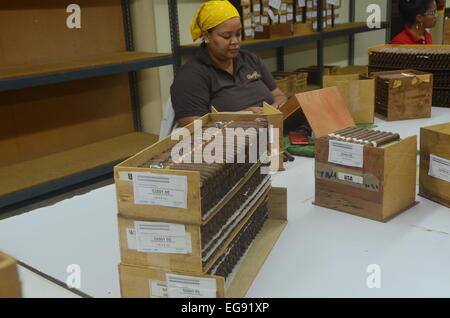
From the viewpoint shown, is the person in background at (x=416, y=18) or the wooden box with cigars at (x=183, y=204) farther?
the person in background at (x=416, y=18)

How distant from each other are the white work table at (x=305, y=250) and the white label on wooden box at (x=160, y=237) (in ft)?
0.61

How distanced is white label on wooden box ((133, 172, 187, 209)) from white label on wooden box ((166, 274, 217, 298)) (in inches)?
5.8

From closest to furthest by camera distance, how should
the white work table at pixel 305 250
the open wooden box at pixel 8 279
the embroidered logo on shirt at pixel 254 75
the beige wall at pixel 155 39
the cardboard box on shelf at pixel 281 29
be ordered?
the open wooden box at pixel 8 279
the white work table at pixel 305 250
the embroidered logo on shirt at pixel 254 75
the beige wall at pixel 155 39
the cardboard box on shelf at pixel 281 29

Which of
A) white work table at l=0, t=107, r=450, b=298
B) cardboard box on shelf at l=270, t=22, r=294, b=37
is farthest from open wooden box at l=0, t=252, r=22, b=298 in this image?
cardboard box on shelf at l=270, t=22, r=294, b=37

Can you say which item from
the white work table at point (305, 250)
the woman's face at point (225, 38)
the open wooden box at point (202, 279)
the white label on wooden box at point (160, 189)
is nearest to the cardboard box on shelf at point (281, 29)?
the woman's face at point (225, 38)

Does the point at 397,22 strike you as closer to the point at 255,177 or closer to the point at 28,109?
the point at 28,109

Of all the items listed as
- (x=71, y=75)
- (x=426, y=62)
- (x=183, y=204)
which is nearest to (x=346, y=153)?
(x=183, y=204)

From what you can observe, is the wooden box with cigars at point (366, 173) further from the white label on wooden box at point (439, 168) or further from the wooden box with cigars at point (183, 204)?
the wooden box with cigars at point (183, 204)

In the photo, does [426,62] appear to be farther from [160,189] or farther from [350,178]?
[160,189]

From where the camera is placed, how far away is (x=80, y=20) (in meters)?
3.08

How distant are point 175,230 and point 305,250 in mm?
419

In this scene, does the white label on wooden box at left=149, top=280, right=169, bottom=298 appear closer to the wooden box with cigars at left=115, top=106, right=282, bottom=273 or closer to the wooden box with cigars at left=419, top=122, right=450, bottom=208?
the wooden box with cigars at left=115, top=106, right=282, bottom=273

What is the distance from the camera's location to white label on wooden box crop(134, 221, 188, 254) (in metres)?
0.96

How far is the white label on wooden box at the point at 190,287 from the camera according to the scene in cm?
95
